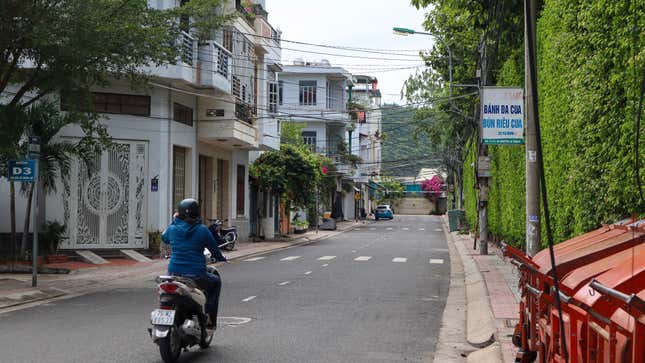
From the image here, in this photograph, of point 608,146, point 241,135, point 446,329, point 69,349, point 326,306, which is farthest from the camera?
point 241,135

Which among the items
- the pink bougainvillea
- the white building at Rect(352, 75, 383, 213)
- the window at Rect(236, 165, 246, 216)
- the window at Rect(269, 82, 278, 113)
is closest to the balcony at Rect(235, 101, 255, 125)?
the window at Rect(236, 165, 246, 216)

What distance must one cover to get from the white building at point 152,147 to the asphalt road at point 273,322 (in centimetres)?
722

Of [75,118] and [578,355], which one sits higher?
[75,118]

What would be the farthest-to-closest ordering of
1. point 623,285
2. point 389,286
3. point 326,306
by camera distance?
point 389,286, point 326,306, point 623,285

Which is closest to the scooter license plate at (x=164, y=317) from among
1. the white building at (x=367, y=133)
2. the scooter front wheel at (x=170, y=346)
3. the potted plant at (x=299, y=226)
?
the scooter front wheel at (x=170, y=346)

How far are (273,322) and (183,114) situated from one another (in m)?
18.0

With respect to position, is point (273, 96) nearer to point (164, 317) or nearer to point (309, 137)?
point (309, 137)

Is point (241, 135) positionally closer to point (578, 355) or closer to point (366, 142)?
point (578, 355)

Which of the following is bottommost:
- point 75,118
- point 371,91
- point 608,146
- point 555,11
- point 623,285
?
point 623,285

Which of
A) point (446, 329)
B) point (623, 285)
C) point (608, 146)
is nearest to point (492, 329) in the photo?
point (446, 329)

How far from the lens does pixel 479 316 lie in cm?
1177

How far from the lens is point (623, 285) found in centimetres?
416

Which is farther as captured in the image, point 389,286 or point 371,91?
point 371,91

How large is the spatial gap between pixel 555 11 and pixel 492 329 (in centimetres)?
614
